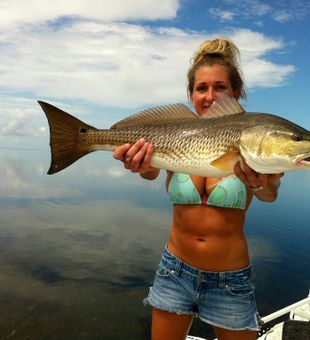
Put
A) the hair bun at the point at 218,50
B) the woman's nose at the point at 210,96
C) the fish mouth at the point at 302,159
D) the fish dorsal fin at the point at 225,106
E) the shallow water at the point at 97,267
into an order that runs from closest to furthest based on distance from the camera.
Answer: the fish mouth at the point at 302,159 < the fish dorsal fin at the point at 225,106 < the woman's nose at the point at 210,96 < the hair bun at the point at 218,50 < the shallow water at the point at 97,267

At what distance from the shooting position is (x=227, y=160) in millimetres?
4398

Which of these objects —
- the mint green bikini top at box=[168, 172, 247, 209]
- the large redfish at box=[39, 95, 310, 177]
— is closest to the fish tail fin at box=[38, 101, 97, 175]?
the large redfish at box=[39, 95, 310, 177]

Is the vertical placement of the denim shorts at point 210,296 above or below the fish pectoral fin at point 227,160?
below

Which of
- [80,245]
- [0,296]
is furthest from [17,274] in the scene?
[80,245]

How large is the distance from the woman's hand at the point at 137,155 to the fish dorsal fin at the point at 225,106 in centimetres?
97

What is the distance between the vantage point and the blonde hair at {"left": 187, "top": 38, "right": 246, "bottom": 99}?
17.5ft

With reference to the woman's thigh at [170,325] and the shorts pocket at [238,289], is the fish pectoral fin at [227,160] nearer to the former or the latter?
the shorts pocket at [238,289]

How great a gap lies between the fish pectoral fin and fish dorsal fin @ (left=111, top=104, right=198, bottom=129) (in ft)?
2.72

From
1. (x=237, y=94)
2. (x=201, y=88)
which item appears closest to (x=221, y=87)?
(x=201, y=88)

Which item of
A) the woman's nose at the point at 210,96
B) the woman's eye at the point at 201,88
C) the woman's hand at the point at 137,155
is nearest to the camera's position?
the woman's hand at the point at 137,155

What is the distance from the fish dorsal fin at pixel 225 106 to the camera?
15.3 feet

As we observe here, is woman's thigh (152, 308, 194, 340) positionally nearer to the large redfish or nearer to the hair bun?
the large redfish

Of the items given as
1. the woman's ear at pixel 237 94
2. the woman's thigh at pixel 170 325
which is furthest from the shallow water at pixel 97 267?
the woman's ear at pixel 237 94

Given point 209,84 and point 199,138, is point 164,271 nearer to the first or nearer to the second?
point 199,138
